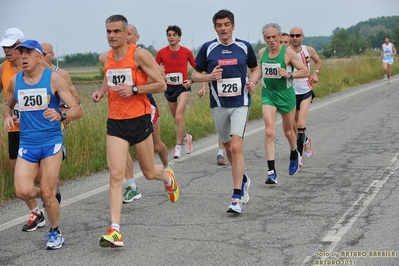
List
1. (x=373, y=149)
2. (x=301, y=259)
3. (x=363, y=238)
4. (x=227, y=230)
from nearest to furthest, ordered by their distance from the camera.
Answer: (x=301, y=259), (x=363, y=238), (x=227, y=230), (x=373, y=149)

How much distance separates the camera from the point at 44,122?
21.0 ft

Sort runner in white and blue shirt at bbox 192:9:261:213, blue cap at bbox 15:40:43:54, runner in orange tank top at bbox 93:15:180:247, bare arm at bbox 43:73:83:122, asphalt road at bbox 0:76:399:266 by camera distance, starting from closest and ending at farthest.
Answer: asphalt road at bbox 0:76:399:266
blue cap at bbox 15:40:43:54
bare arm at bbox 43:73:83:122
runner in orange tank top at bbox 93:15:180:247
runner in white and blue shirt at bbox 192:9:261:213

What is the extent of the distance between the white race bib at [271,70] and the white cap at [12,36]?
3.35 meters

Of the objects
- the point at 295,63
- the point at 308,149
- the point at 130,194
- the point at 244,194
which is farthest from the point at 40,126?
the point at 308,149

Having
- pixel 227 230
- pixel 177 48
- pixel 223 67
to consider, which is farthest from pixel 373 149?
pixel 227 230

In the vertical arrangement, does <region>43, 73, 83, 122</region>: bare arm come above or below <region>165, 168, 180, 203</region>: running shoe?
above

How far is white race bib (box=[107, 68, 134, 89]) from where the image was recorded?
6652 millimetres

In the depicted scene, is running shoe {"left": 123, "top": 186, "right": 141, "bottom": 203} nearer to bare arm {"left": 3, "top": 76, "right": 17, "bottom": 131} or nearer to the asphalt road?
the asphalt road

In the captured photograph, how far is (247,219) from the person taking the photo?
23.8 feet

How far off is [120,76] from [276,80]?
3.32 meters

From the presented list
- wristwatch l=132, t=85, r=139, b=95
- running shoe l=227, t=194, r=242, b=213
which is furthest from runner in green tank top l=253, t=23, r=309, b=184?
wristwatch l=132, t=85, r=139, b=95

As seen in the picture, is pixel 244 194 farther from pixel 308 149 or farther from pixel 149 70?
pixel 308 149

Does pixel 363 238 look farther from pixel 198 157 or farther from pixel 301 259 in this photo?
pixel 198 157

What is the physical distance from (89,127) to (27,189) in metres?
Answer: 5.74
